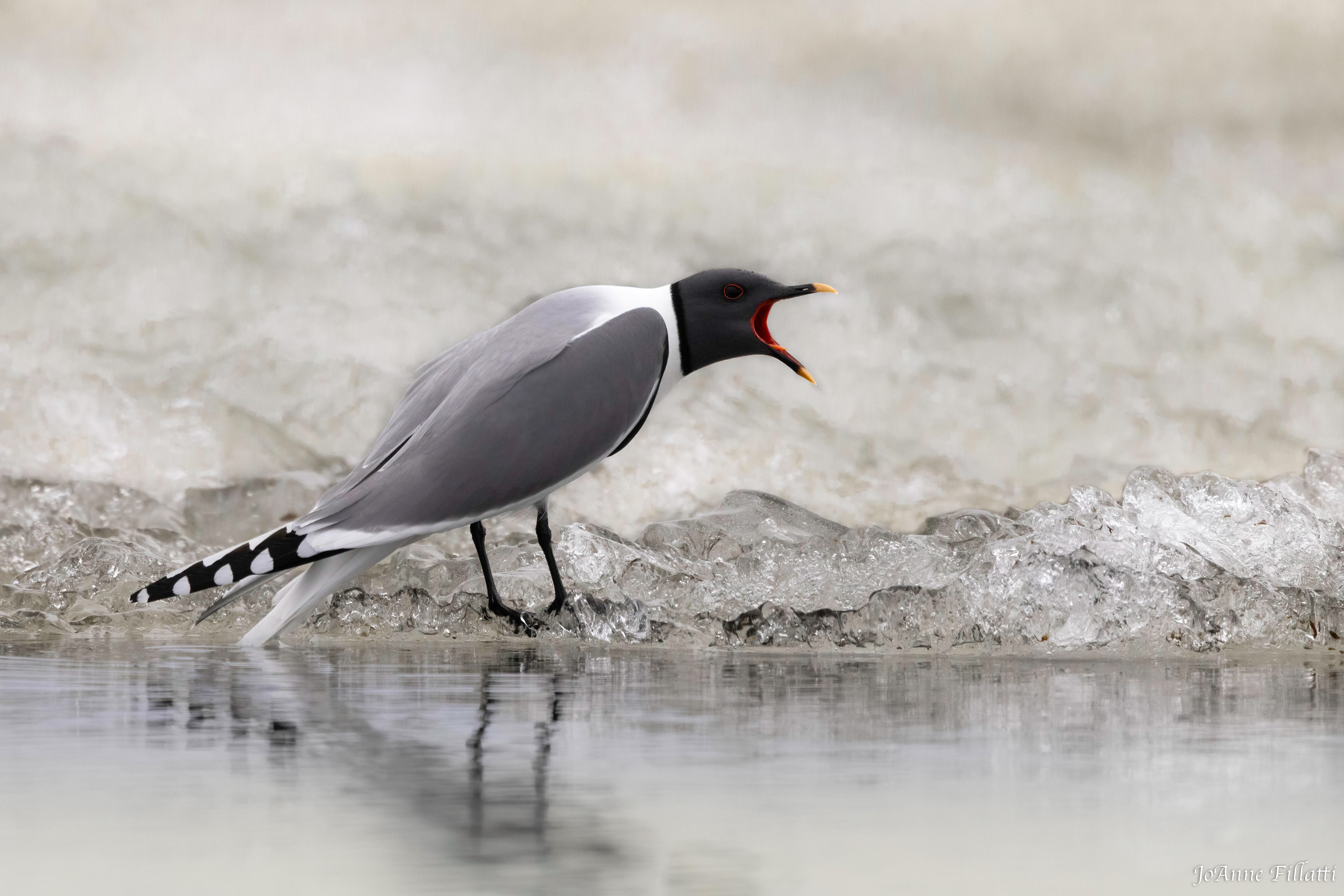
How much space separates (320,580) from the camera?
14.2 ft

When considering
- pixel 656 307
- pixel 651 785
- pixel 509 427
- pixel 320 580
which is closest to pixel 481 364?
pixel 509 427

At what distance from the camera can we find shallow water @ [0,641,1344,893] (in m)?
1.57

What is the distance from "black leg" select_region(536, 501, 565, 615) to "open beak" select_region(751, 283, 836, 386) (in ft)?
3.72

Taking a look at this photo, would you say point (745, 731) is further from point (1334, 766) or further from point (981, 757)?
point (1334, 766)

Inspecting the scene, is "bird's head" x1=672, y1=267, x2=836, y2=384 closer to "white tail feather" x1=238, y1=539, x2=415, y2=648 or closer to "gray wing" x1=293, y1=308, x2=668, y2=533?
"gray wing" x1=293, y1=308, x2=668, y2=533

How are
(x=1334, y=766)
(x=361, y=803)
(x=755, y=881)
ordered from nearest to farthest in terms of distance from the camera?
(x=755, y=881) < (x=361, y=803) < (x=1334, y=766)

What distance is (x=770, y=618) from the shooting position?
19.5 feet

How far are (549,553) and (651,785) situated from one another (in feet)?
9.94

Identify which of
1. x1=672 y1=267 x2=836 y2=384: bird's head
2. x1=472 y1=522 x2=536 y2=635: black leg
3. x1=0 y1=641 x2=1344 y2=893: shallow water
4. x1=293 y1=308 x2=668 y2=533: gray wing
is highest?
x1=672 y1=267 x2=836 y2=384: bird's head

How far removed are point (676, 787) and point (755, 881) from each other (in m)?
0.54

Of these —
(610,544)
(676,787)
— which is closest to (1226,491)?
(610,544)

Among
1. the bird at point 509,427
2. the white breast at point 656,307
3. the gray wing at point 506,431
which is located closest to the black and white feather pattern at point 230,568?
the bird at point 509,427

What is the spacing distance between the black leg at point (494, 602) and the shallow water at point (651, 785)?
4.07 feet

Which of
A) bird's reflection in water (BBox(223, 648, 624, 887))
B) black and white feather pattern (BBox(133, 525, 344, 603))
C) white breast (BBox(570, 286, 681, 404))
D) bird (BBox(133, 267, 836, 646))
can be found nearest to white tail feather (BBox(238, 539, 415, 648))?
bird (BBox(133, 267, 836, 646))
